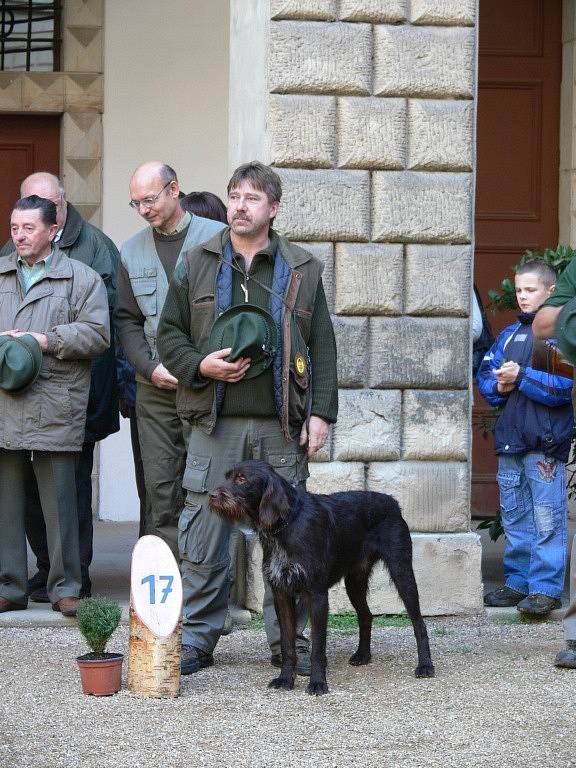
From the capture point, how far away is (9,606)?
748 cm

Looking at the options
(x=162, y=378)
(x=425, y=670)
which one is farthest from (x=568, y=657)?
(x=162, y=378)

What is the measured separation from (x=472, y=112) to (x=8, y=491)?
2.94 m

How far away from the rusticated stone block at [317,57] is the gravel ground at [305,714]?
2.69 metres

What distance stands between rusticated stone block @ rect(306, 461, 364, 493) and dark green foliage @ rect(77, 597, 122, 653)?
6.16 feet

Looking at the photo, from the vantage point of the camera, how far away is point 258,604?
754 centimetres

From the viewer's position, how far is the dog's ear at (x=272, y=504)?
19.0 ft

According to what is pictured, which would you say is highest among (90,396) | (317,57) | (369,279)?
(317,57)

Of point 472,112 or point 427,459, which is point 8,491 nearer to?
point 427,459

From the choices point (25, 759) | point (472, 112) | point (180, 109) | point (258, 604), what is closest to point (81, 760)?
point (25, 759)

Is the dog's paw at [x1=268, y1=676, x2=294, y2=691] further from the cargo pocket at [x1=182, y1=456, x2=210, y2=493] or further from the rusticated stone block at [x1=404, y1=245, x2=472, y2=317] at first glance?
the rusticated stone block at [x1=404, y1=245, x2=472, y2=317]

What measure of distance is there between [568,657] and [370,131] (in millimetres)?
2730

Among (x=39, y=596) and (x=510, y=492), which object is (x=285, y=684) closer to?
(x=510, y=492)

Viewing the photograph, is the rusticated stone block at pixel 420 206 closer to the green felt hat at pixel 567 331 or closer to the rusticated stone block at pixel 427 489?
the rusticated stone block at pixel 427 489

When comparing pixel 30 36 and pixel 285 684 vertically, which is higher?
pixel 30 36
